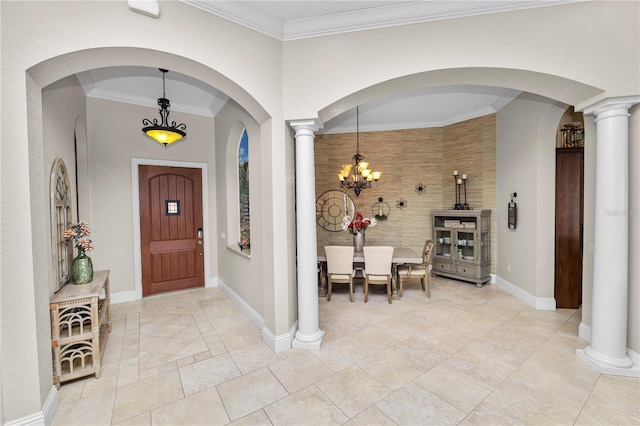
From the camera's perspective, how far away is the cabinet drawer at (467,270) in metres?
4.77

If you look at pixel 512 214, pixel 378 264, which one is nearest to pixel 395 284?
pixel 378 264

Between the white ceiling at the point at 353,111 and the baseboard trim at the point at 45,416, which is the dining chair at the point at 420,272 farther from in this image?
the baseboard trim at the point at 45,416

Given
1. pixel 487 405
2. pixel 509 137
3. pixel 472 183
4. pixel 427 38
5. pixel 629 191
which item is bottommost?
pixel 487 405

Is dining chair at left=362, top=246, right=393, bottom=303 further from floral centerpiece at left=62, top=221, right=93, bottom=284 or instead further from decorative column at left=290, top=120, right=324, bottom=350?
floral centerpiece at left=62, top=221, right=93, bottom=284

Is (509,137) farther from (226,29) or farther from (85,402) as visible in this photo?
(85,402)

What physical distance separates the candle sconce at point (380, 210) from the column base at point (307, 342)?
3.48 m

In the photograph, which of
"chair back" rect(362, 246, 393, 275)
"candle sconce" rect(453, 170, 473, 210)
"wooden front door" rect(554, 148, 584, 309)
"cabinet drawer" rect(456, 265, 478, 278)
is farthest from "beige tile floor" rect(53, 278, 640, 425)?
"candle sconce" rect(453, 170, 473, 210)

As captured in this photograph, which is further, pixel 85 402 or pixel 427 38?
pixel 427 38

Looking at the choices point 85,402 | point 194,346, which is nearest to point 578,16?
point 194,346

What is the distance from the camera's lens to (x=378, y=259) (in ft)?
13.1

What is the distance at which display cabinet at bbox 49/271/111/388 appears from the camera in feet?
7.14

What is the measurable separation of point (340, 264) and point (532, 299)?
9.10 feet

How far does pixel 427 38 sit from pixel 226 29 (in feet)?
5.90

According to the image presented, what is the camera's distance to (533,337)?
9.72ft
